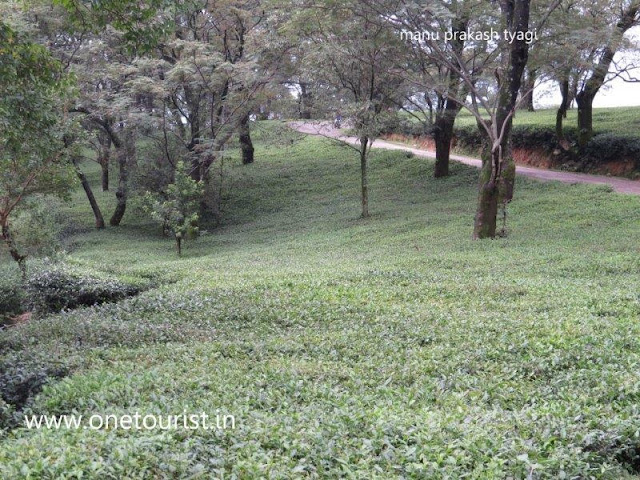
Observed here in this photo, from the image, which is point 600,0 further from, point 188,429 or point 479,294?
point 188,429

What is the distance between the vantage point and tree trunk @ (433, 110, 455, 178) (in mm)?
22750

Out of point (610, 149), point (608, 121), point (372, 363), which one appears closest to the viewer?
point (372, 363)

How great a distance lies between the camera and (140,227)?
25062 mm

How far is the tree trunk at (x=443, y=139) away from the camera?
22750mm

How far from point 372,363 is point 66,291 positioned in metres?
6.68

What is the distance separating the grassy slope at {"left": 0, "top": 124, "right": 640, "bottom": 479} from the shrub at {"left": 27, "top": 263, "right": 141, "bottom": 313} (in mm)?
1178

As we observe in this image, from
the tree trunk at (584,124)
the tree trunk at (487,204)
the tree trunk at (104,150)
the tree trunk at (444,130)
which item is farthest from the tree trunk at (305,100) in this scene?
the tree trunk at (584,124)

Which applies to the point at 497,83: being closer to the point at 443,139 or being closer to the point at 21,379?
the point at 443,139

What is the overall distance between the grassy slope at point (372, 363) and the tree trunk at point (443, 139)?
31.1 ft

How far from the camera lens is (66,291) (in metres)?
10.2

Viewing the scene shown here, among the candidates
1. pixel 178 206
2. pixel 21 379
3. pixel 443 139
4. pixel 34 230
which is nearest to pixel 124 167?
pixel 178 206

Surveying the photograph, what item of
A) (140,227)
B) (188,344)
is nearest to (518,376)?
(188,344)

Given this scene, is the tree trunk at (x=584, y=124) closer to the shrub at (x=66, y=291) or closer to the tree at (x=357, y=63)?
the tree at (x=357, y=63)

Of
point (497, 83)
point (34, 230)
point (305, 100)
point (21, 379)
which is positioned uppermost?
point (305, 100)
